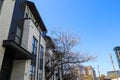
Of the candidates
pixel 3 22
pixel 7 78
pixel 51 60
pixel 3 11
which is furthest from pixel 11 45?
pixel 51 60

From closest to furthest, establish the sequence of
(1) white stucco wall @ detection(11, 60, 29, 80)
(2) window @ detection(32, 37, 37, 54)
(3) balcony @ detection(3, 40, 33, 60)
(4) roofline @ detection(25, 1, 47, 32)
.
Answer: (3) balcony @ detection(3, 40, 33, 60) < (1) white stucco wall @ detection(11, 60, 29, 80) < (2) window @ detection(32, 37, 37, 54) < (4) roofline @ detection(25, 1, 47, 32)

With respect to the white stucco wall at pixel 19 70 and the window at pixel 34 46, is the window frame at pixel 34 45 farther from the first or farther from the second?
the white stucco wall at pixel 19 70

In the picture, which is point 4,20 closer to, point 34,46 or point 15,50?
point 15,50

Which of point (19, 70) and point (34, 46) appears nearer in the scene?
point (19, 70)

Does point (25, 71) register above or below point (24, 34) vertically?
below

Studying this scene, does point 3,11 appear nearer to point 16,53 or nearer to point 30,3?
point 16,53

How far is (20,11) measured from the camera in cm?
1398

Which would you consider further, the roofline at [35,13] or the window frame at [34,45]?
the roofline at [35,13]

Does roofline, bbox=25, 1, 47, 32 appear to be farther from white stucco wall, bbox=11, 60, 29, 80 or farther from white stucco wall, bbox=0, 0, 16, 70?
white stucco wall, bbox=11, 60, 29, 80

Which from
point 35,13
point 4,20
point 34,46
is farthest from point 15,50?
point 35,13

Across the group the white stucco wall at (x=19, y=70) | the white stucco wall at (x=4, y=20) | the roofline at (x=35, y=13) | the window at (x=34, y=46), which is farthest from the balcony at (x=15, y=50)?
the roofline at (x=35, y=13)

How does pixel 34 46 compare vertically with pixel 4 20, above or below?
below

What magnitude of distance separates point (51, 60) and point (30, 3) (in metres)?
9.58

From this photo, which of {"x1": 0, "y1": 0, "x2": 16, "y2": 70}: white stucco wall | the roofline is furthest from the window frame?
{"x1": 0, "y1": 0, "x2": 16, "y2": 70}: white stucco wall
